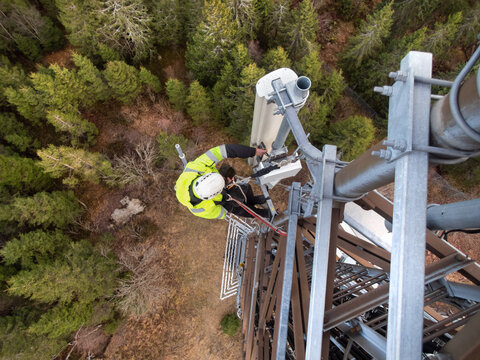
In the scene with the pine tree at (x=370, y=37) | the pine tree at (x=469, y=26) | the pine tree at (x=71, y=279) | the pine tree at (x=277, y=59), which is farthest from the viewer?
the pine tree at (x=469, y=26)

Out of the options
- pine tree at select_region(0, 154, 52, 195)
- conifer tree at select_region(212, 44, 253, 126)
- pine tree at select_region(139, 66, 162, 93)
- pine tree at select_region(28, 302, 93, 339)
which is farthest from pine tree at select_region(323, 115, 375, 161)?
pine tree at select_region(0, 154, 52, 195)

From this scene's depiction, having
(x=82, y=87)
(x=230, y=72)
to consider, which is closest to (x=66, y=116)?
(x=82, y=87)

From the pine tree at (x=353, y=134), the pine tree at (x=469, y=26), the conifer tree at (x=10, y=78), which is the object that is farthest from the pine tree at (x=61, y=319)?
the pine tree at (x=469, y=26)

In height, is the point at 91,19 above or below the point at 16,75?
above

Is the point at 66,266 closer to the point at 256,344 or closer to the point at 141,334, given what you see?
the point at 141,334

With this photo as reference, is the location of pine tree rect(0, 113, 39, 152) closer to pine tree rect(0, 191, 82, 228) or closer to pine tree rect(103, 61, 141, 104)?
pine tree rect(0, 191, 82, 228)

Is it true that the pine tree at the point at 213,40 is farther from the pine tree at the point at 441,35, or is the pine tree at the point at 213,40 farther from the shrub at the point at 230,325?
the shrub at the point at 230,325

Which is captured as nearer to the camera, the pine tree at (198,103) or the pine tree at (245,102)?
the pine tree at (245,102)
